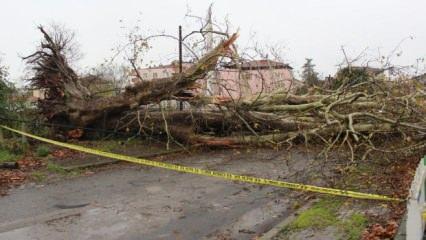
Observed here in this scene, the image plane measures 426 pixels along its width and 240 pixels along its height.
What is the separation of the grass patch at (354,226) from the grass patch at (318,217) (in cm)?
16

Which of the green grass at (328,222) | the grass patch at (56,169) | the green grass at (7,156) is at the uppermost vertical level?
the green grass at (7,156)

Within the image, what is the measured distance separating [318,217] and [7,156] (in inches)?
280

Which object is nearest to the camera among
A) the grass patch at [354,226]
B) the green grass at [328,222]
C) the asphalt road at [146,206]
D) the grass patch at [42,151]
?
the grass patch at [354,226]

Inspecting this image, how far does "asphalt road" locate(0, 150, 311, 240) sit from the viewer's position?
634cm

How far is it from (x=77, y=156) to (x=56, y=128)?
189 centimetres

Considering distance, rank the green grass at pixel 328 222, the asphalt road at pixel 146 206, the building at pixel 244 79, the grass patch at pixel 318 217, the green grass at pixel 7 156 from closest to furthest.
Answer: the green grass at pixel 328 222, the grass patch at pixel 318 217, the asphalt road at pixel 146 206, the green grass at pixel 7 156, the building at pixel 244 79

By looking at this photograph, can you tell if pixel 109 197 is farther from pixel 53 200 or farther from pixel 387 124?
pixel 387 124

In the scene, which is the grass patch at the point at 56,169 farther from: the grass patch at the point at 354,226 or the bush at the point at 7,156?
the grass patch at the point at 354,226

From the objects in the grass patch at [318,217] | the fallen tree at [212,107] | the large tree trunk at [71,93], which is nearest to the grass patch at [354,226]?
the grass patch at [318,217]

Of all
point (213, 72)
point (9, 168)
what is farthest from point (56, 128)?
point (213, 72)

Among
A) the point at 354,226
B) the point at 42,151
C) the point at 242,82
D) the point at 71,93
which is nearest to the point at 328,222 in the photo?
the point at 354,226

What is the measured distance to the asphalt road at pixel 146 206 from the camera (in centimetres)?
634

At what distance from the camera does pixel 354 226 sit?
5750 mm

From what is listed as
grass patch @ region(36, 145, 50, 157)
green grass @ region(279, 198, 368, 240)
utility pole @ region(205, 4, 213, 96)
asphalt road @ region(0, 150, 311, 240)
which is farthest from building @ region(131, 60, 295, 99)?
green grass @ region(279, 198, 368, 240)
